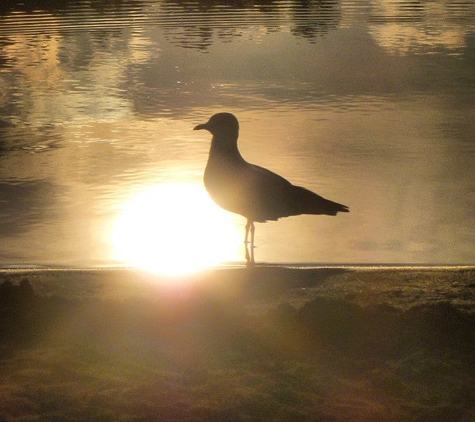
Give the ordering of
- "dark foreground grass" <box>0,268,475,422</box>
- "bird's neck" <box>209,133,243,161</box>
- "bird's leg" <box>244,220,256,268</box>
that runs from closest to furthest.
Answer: "dark foreground grass" <box>0,268,475,422</box>, "bird's leg" <box>244,220,256,268</box>, "bird's neck" <box>209,133,243,161</box>

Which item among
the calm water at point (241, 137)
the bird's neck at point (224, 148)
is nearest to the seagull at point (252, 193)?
the bird's neck at point (224, 148)

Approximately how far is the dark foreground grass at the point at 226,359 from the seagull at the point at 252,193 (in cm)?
109

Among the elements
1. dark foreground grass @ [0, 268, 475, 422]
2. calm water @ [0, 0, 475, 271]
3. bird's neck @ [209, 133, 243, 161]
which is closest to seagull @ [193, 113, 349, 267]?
bird's neck @ [209, 133, 243, 161]

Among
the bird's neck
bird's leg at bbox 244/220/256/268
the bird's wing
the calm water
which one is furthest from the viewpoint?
the calm water

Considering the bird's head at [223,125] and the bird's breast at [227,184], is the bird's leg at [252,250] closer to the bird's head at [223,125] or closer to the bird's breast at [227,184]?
the bird's breast at [227,184]

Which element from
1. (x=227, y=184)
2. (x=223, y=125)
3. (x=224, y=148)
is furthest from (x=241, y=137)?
(x=227, y=184)

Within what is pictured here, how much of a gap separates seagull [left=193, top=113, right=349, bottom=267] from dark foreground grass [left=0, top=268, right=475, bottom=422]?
1.09 metres

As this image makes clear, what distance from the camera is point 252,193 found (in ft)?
22.0

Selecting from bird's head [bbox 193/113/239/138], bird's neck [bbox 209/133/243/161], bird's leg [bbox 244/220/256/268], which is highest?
bird's head [bbox 193/113/239/138]

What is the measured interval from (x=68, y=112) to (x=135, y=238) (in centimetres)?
522

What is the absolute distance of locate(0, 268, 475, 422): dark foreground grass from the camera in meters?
4.21

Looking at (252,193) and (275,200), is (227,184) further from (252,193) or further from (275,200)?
(275,200)

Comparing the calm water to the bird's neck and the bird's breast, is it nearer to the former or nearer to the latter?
the bird's breast

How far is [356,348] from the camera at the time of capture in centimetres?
489
